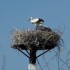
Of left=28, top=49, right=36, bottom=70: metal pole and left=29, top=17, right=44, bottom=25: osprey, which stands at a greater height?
left=29, top=17, right=44, bottom=25: osprey

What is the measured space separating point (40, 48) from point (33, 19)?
3.29ft

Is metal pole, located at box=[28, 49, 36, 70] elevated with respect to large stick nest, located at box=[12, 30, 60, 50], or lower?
lower

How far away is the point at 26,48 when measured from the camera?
7.76 metres

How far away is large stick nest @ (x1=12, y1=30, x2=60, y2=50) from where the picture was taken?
762 cm

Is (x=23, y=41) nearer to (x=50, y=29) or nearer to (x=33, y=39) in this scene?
(x=33, y=39)

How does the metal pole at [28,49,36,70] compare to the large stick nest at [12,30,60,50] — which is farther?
the metal pole at [28,49,36,70]

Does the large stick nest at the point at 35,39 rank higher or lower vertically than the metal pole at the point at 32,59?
higher

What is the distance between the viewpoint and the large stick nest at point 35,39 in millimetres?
7625

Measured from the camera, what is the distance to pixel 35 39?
7.68m

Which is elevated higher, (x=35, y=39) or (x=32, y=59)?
(x=35, y=39)

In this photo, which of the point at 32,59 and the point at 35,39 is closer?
the point at 35,39

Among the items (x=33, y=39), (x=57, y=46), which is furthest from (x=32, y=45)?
(x=57, y=46)

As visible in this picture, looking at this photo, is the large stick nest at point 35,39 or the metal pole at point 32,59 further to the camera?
the metal pole at point 32,59

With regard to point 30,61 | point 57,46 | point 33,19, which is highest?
point 33,19
